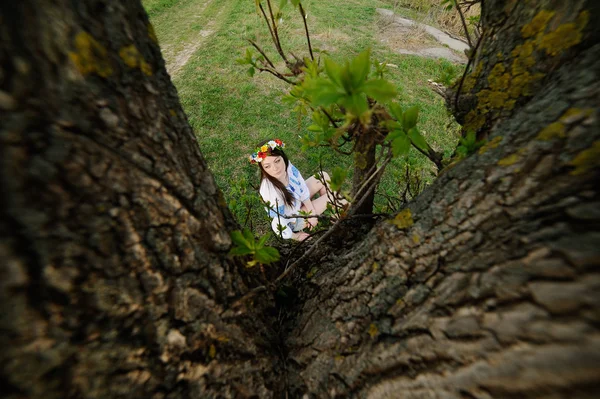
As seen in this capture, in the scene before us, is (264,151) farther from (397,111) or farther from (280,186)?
(397,111)

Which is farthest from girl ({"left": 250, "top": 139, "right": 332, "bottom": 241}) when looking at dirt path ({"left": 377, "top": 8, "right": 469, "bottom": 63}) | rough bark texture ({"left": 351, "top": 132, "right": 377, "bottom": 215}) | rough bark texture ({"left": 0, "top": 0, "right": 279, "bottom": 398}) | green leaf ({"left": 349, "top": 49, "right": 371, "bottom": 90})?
dirt path ({"left": 377, "top": 8, "right": 469, "bottom": 63})

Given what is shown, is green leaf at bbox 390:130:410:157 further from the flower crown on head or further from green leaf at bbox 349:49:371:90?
the flower crown on head

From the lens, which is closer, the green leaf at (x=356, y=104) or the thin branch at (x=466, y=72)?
the green leaf at (x=356, y=104)

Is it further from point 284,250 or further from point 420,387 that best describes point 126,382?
point 284,250

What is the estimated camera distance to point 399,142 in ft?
3.33

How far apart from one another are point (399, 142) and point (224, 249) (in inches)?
27.9

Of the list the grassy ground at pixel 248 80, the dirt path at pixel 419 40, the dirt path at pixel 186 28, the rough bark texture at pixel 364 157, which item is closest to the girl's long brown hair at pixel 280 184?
the grassy ground at pixel 248 80

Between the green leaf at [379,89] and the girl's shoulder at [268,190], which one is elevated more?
the green leaf at [379,89]

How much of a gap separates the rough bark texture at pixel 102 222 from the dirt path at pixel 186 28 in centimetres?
768

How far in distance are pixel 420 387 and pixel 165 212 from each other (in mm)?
824

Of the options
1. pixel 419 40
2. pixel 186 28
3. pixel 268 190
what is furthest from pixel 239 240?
pixel 186 28

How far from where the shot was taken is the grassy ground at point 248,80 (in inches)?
200

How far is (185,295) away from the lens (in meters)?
0.81

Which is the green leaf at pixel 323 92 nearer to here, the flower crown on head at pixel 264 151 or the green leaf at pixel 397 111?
the green leaf at pixel 397 111
